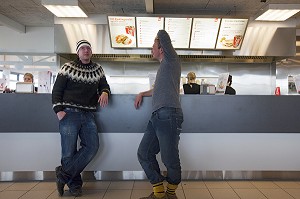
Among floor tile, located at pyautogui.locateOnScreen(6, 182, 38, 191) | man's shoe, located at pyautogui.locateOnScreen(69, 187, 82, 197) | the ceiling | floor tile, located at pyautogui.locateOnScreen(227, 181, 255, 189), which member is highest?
the ceiling

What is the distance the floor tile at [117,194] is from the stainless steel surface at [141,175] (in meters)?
0.31

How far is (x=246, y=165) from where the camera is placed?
3115 mm

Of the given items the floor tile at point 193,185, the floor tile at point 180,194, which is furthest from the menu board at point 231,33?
the floor tile at point 180,194

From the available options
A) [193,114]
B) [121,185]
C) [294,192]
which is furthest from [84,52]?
[294,192]

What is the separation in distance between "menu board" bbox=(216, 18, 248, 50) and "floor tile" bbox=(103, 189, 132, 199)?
326cm

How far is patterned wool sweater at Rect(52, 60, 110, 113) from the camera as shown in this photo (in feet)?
8.39

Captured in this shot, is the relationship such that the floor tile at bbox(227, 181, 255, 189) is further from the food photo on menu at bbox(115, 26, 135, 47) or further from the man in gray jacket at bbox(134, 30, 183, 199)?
the food photo on menu at bbox(115, 26, 135, 47)

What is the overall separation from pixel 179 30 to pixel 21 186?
3.39 meters

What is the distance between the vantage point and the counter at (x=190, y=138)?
2.95 metres

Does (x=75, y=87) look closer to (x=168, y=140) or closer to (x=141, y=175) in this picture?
(x=168, y=140)

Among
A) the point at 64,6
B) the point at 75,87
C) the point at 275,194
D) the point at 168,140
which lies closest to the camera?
the point at 168,140

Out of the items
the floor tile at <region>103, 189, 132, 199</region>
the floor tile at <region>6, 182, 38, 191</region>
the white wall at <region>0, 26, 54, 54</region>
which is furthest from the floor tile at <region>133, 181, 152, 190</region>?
the white wall at <region>0, 26, 54, 54</region>

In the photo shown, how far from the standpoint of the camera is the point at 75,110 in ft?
8.62

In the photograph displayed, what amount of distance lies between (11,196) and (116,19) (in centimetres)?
316
